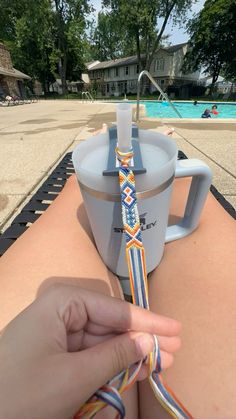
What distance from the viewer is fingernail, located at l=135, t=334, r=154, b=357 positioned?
57cm

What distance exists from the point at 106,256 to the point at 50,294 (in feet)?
1.00

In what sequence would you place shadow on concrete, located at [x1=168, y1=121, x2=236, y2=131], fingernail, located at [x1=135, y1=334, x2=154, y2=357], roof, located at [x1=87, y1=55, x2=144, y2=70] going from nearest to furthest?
1. fingernail, located at [x1=135, y1=334, x2=154, y2=357]
2. shadow on concrete, located at [x1=168, y1=121, x2=236, y2=131]
3. roof, located at [x1=87, y1=55, x2=144, y2=70]

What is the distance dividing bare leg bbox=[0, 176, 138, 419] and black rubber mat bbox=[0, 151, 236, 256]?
15.2 inches

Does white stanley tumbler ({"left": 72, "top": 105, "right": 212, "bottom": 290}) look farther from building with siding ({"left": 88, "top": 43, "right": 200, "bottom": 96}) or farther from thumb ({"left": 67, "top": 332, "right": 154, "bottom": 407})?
building with siding ({"left": 88, "top": 43, "right": 200, "bottom": 96})

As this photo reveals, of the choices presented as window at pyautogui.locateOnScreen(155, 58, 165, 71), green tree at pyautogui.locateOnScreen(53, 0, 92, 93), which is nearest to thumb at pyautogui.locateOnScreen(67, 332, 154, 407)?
green tree at pyautogui.locateOnScreen(53, 0, 92, 93)

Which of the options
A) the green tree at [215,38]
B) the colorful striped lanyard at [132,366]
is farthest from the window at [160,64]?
the colorful striped lanyard at [132,366]

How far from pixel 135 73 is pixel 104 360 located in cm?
4061

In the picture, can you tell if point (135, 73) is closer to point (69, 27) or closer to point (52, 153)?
point (69, 27)

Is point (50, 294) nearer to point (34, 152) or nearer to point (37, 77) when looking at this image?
point (34, 152)

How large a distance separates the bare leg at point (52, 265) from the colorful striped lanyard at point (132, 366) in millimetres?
125

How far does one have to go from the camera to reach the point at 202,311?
78 centimetres

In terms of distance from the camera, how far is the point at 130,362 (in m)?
0.55

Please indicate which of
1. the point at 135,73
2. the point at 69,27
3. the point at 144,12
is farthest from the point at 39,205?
the point at 135,73

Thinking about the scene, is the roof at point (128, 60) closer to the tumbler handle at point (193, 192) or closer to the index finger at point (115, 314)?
the tumbler handle at point (193, 192)
